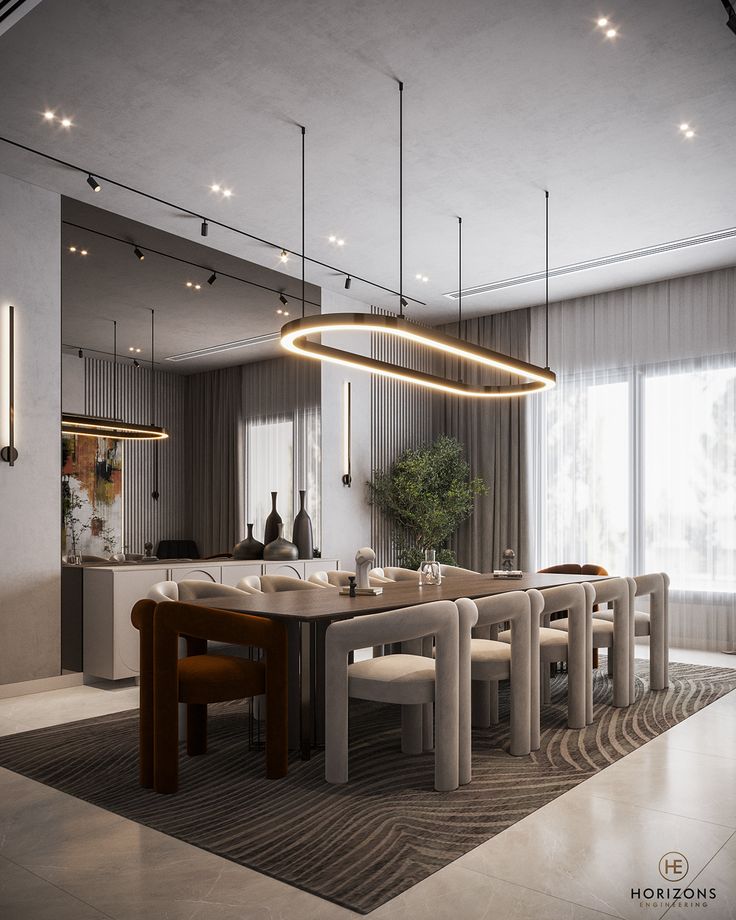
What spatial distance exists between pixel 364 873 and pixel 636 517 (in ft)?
19.7

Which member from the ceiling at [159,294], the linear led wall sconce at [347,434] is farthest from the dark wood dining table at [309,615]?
the linear led wall sconce at [347,434]

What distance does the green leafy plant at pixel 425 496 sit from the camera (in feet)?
28.1

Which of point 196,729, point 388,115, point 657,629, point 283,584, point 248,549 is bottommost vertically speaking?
point 196,729

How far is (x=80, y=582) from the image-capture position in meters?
5.93

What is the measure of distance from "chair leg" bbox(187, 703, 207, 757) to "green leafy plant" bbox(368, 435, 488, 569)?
4670 mm

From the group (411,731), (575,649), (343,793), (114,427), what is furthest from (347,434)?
(343,793)

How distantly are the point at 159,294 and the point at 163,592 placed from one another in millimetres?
3326

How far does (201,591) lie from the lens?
4684mm

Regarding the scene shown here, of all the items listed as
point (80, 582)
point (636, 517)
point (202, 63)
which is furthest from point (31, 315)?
point (636, 517)

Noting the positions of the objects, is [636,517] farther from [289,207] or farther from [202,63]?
[202,63]

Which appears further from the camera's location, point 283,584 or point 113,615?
point 113,615

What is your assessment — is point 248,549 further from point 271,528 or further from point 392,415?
point 392,415

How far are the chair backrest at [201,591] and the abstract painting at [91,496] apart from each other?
5.37 feet

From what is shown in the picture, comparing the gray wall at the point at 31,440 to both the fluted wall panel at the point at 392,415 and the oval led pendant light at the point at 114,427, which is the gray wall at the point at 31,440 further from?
the fluted wall panel at the point at 392,415
